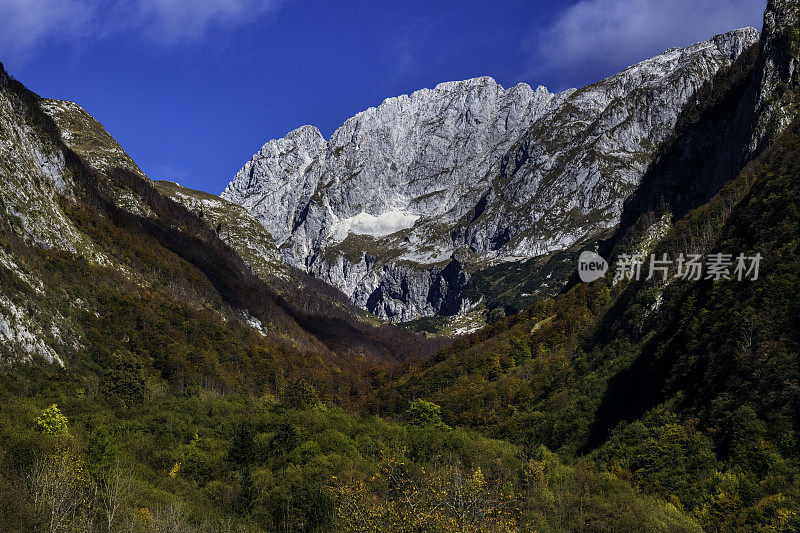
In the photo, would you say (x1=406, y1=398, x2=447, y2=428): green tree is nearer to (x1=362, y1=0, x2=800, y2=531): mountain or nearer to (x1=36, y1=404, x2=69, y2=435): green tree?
(x1=362, y1=0, x2=800, y2=531): mountain

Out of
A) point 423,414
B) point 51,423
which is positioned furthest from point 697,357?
point 51,423

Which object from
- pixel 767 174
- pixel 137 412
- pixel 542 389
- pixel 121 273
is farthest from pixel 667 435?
pixel 121 273

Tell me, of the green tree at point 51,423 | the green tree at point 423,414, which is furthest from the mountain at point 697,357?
the green tree at point 51,423

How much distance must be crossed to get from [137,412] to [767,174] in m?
124

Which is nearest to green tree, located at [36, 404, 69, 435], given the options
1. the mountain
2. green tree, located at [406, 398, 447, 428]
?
the mountain

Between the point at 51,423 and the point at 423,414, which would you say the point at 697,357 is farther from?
the point at 51,423

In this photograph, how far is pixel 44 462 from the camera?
173 feet

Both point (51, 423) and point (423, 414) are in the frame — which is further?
point (423, 414)

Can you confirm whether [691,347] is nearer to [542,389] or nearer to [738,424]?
[738,424]

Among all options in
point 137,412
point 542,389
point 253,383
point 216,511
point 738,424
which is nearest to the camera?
point 216,511

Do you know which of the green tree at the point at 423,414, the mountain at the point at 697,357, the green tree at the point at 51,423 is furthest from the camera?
the green tree at the point at 423,414

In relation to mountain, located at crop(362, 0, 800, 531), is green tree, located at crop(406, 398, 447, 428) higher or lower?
lower

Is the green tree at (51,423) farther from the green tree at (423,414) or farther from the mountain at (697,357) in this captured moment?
Result: the green tree at (423,414)

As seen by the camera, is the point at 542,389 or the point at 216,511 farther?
the point at 542,389
